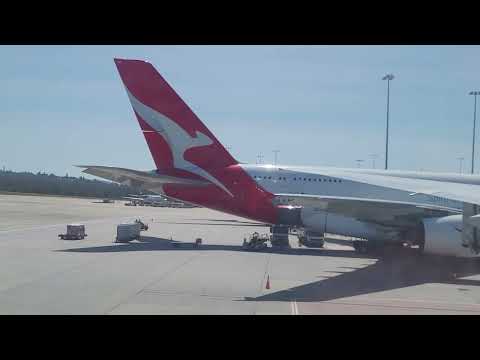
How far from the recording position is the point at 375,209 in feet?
55.6

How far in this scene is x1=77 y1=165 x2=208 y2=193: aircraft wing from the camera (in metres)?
18.8

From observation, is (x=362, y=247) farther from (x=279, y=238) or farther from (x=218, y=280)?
(x=218, y=280)

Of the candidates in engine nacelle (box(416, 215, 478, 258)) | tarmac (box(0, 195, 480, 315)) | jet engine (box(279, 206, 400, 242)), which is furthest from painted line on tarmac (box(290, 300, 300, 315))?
jet engine (box(279, 206, 400, 242))

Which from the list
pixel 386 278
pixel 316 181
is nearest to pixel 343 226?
pixel 316 181

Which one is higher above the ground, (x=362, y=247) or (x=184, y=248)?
(x=362, y=247)

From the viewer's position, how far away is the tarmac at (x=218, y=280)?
9258 mm

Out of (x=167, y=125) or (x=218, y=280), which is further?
(x=167, y=125)

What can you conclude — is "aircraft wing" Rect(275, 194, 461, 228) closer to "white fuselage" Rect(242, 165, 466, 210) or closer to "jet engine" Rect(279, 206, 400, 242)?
"jet engine" Rect(279, 206, 400, 242)

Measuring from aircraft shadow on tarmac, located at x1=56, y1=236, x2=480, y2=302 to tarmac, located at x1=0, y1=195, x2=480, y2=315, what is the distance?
3 cm

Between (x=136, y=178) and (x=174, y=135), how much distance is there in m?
2.88

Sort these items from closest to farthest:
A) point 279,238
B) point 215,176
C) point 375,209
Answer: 1. point 375,209
2. point 279,238
3. point 215,176
